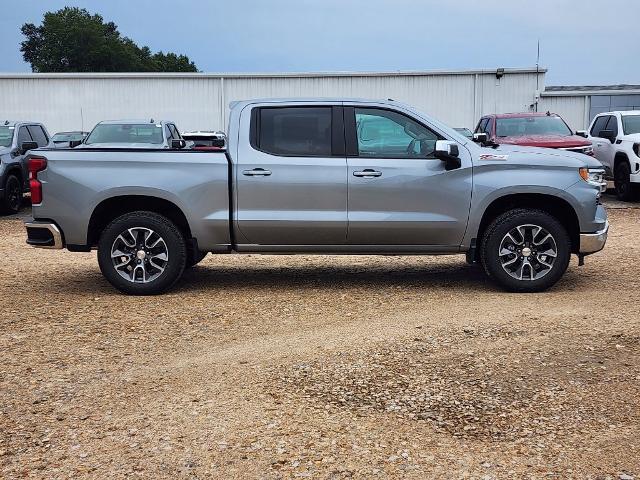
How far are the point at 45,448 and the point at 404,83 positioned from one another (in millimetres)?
27423

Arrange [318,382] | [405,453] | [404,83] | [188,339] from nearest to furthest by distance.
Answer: [405,453]
[318,382]
[188,339]
[404,83]

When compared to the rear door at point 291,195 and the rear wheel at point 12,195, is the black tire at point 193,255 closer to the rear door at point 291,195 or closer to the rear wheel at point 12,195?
the rear door at point 291,195

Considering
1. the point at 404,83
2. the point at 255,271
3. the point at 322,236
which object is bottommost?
the point at 255,271

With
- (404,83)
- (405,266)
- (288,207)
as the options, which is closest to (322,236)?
(288,207)

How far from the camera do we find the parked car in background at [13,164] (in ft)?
47.6

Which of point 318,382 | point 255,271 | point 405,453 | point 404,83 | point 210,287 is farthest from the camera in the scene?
point 404,83

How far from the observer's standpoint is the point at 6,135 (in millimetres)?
15555

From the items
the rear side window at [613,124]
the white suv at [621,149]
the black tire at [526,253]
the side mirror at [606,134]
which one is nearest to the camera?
the black tire at [526,253]

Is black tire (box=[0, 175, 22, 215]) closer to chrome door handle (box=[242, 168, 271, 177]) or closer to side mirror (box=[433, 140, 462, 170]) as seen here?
chrome door handle (box=[242, 168, 271, 177])

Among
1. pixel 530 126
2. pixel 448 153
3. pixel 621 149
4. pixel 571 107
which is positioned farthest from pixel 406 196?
pixel 571 107

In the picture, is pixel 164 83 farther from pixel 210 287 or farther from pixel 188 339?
pixel 188 339

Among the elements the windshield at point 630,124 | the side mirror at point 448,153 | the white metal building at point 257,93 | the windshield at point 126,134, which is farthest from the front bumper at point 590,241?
the white metal building at point 257,93

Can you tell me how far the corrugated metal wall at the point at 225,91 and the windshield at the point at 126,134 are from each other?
1500cm

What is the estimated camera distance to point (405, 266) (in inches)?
355
